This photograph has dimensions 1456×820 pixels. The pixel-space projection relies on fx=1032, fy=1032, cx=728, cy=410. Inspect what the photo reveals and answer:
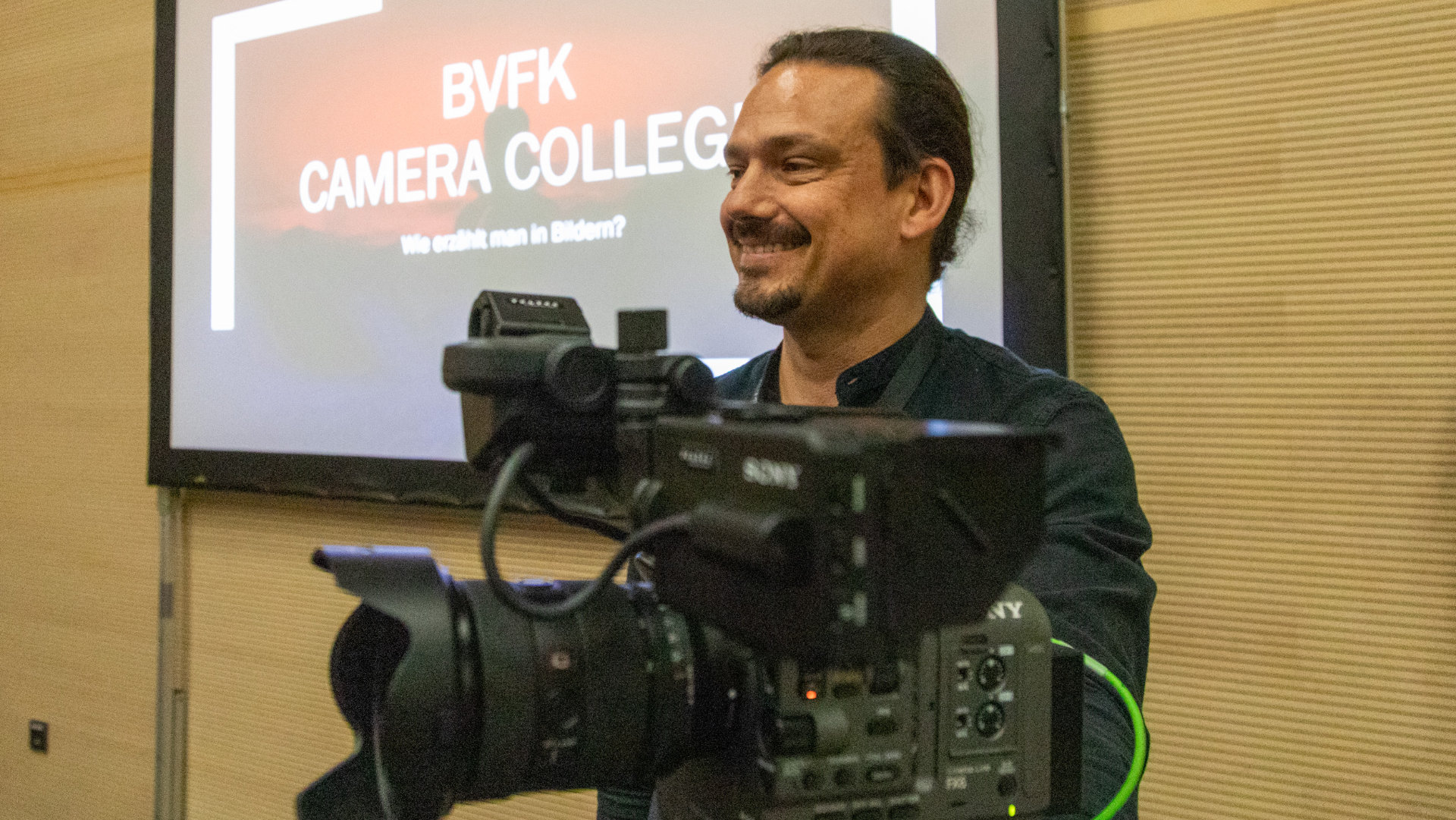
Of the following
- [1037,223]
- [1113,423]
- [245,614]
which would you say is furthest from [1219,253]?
[245,614]

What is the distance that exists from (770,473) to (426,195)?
182 centimetres

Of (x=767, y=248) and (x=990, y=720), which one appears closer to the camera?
(x=990, y=720)

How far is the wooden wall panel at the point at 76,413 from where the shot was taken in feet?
8.62

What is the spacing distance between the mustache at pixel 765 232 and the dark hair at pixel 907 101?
127 mm

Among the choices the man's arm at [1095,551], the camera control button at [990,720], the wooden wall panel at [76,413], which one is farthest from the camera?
the wooden wall panel at [76,413]

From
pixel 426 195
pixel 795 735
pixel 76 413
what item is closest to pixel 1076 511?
pixel 795 735

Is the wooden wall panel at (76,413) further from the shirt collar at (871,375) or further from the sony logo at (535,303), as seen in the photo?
the sony logo at (535,303)

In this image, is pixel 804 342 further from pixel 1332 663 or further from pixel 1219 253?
pixel 1332 663

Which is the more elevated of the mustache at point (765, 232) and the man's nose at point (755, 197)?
the man's nose at point (755, 197)

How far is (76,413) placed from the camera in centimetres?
272

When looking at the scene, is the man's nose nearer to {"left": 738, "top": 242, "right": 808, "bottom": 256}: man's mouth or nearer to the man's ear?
{"left": 738, "top": 242, "right": 808, "bottom": 256}: man's mouth

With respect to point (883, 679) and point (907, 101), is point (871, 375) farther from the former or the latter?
point (883, 679)

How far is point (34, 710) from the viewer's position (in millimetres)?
2834

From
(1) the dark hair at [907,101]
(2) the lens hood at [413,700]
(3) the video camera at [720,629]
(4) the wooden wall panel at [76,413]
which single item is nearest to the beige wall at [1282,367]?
(1) the dark hair at [907,101]
